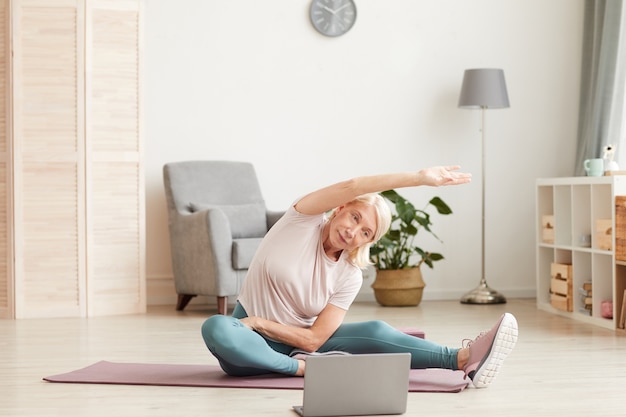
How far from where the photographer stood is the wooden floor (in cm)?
280

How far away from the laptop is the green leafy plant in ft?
10.2

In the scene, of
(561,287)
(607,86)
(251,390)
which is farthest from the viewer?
(607,86)

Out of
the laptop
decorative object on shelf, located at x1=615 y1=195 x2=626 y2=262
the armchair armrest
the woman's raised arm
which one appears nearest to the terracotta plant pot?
the armchair armrest

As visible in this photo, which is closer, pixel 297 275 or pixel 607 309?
pixel 297 275

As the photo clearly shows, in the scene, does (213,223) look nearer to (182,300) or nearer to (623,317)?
(182,300)

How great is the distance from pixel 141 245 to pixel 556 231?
2410mm

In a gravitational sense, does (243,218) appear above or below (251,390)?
above

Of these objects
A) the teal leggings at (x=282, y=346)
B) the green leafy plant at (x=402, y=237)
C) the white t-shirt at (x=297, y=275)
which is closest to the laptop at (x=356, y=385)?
the teal leggings at (x=282, y=346)

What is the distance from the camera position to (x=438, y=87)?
20.6 feet

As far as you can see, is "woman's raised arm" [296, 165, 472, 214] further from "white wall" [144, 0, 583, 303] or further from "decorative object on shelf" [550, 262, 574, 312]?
"white wall" [144, 0, 583, 303]

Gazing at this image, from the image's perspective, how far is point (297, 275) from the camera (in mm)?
3061

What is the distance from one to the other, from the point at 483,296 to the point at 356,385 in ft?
11.5

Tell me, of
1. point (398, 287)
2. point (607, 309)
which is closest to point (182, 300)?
point (398, 287)

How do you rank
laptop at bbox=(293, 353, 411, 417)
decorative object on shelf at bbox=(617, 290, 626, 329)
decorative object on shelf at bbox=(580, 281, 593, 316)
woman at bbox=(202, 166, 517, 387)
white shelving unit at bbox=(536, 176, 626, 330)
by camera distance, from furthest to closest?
decorative object on shelf at bbox=(580, 281, 593, 316)
white shelving unit at bbox=(536, 176, 626, 330)
decorative object on shelf at bbox=(617, 290, 626, 329)
woman at bbox=(202, 166, 517, 387)
laptop at bbox=(293, 353, 411, 417)
